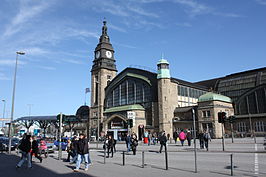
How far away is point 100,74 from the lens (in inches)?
2761

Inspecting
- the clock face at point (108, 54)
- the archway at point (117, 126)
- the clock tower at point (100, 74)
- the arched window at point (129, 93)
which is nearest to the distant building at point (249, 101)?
the arched window at point (129, 93)

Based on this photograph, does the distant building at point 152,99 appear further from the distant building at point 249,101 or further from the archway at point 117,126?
the distant building at point 249,101

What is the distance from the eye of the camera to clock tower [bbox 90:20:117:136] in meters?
68.9

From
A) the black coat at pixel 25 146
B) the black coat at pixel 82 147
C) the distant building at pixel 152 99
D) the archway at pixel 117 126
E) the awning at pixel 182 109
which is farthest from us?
the archway at pixel 117 126

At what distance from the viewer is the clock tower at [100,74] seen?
2714 inches

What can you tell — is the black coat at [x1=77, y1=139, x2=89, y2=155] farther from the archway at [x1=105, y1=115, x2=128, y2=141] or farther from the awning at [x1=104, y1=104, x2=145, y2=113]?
the archway at [x1=105, y1=115, x2=128, y2=141]

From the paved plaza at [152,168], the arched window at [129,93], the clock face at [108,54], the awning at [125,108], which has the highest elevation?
the clock face at [108,54]

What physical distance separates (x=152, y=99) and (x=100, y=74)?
797 inches

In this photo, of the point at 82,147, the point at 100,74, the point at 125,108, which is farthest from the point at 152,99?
the point at 82,147

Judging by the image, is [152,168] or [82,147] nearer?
[152,168]

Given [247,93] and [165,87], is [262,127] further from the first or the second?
[165,87]

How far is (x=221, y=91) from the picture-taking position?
66938mm

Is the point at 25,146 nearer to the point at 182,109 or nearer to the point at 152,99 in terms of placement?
the point at 182,109

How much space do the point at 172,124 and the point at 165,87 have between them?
8556mm
